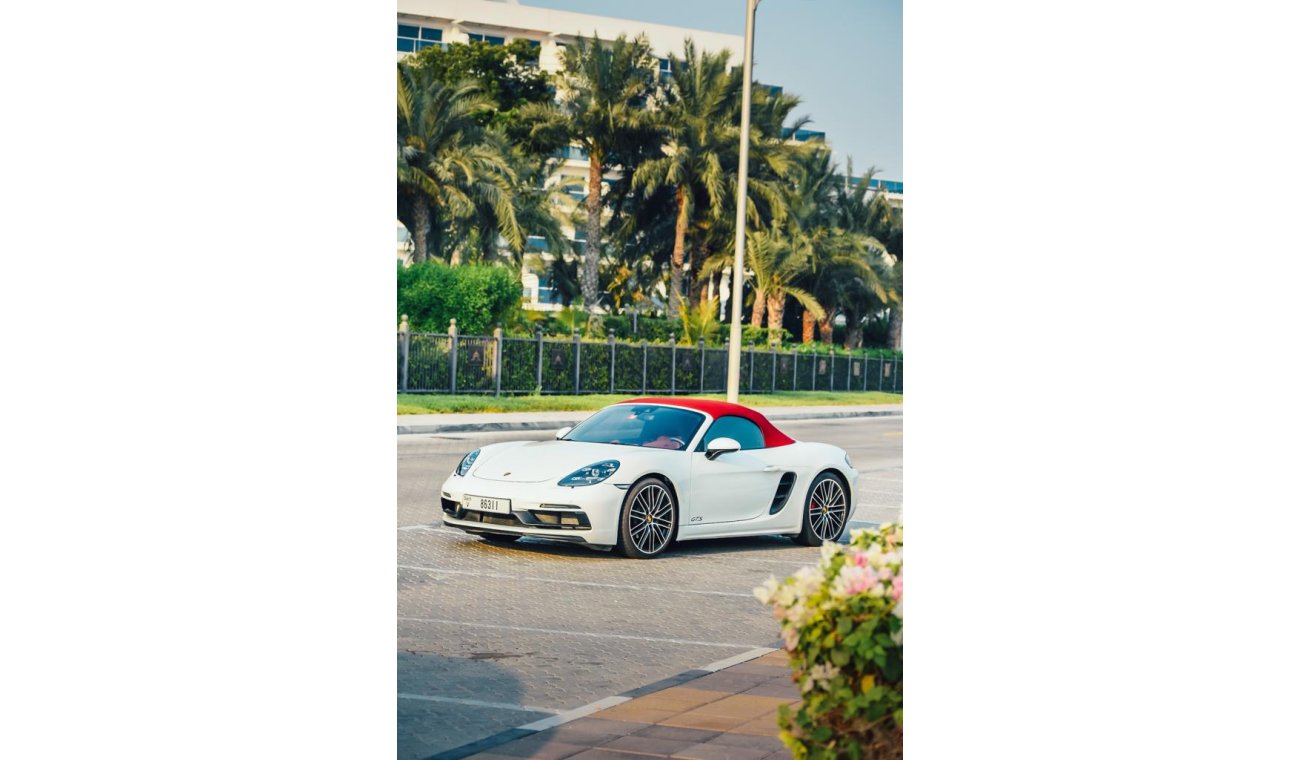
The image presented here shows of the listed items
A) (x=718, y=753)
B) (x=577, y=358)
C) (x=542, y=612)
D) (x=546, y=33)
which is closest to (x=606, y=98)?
(x=546, y=33)

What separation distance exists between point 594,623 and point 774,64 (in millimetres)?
1800

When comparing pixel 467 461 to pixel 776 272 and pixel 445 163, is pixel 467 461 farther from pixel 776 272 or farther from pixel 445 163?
pixel 776 272

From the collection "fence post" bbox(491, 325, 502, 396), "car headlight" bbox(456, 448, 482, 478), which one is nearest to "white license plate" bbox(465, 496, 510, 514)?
"car headlight" bbox(456, 448, 482, 478)

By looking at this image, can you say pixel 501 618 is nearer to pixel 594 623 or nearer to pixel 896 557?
pixel 594 623

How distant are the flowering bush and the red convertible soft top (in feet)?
3.45

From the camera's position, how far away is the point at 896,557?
125 inches

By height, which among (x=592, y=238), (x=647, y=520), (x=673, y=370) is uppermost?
(x=592, y=238)

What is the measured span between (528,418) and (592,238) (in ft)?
2.34

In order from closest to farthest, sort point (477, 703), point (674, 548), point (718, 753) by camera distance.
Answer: point (718, 753), point (477, 703), point (674, 548)

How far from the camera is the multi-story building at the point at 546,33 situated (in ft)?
12.8

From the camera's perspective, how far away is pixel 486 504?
14.6 ft

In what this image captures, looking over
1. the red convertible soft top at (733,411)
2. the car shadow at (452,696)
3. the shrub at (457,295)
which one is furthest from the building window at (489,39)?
the car shadow at (452,696)

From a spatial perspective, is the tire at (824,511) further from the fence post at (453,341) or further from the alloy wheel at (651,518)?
the fence post at (453,341)
